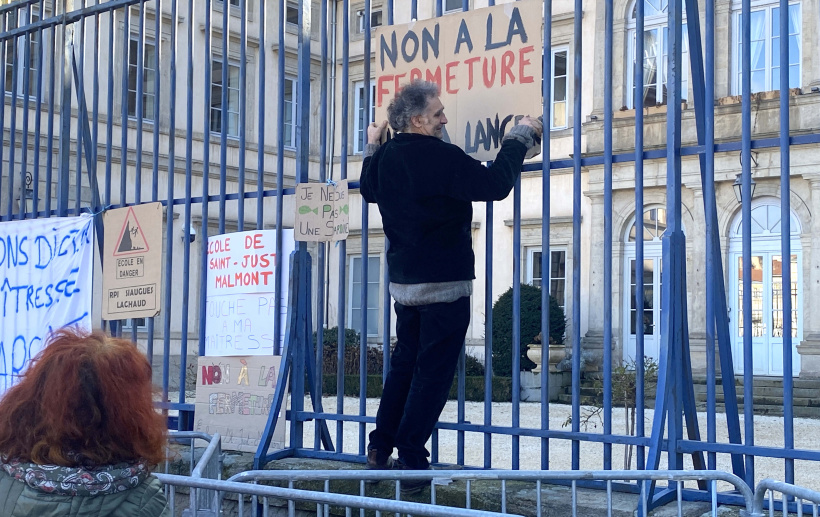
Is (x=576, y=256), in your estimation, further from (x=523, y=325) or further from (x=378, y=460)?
(x=523, y=325)

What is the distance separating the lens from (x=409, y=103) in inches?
174

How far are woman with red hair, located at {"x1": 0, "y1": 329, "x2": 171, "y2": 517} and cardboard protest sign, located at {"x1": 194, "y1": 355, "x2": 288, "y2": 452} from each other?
286 cm

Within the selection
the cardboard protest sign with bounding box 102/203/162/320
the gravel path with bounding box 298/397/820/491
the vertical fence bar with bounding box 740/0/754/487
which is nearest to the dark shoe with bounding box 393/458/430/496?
the vertical fence bar with bounding box 740/0/754/487

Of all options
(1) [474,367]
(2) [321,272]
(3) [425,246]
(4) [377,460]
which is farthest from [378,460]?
(1) [474,367]

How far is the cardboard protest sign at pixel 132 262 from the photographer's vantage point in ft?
19.9

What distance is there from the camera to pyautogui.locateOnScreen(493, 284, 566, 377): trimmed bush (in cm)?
1847

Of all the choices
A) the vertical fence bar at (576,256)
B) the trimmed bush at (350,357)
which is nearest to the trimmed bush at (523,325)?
the trimmed bush at (350,357)

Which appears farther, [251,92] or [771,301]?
[251,92]

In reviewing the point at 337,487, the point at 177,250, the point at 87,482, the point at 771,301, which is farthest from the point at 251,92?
the point at 87,482

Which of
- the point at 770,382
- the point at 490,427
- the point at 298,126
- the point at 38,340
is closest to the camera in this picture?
the point at 490,427

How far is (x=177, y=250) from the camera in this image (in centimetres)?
2052

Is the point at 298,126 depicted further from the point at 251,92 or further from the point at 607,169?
the point at 251,92

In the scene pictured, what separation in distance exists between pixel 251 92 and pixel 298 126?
55.3ft

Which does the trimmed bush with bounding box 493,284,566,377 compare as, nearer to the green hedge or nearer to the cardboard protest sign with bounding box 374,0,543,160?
the green hedge
